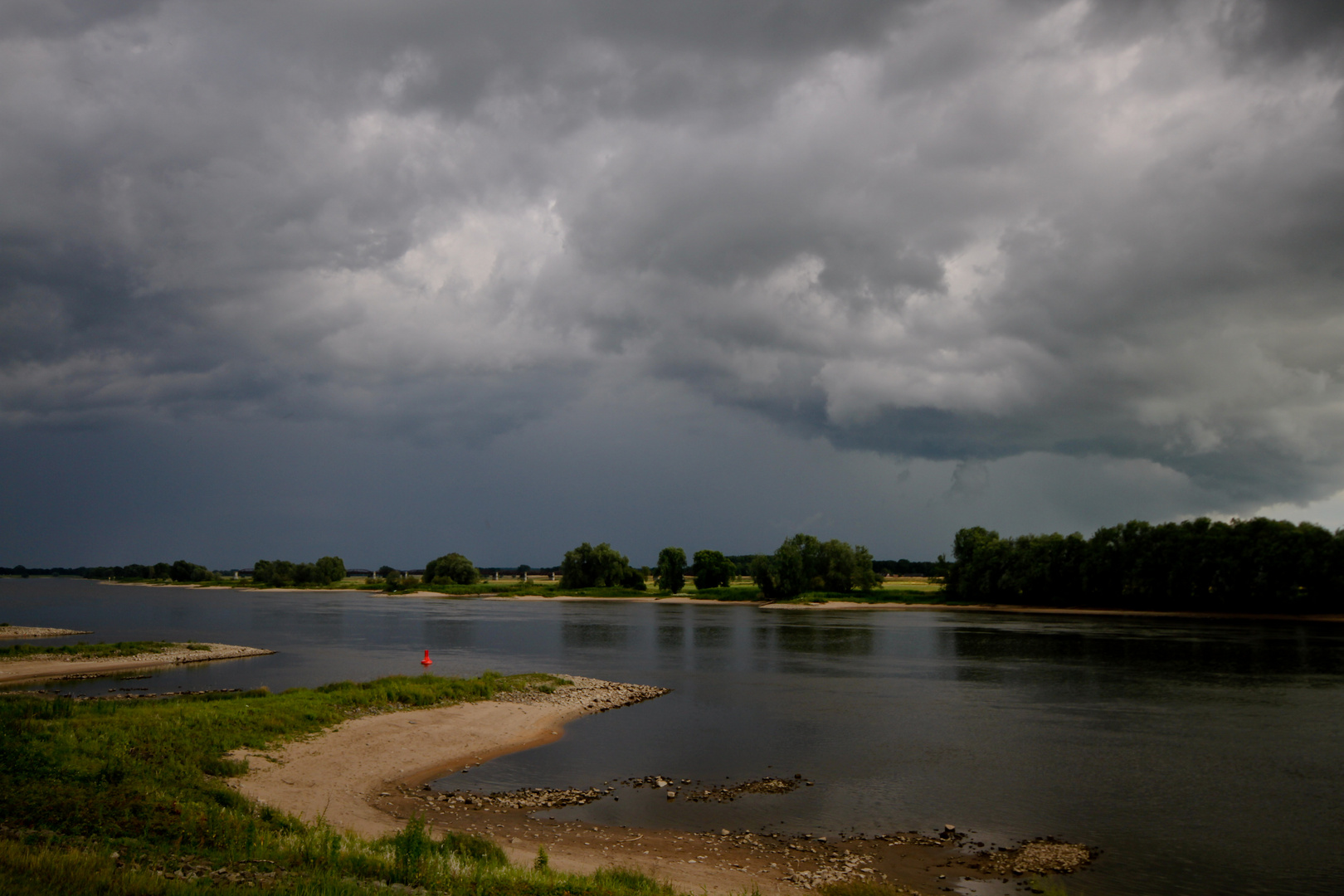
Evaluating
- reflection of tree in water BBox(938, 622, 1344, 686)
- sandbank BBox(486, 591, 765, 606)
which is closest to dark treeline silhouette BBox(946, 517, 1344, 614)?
reflection of tree in water BBox(938, 622, 1344, 686)

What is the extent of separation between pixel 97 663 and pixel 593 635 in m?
45.2

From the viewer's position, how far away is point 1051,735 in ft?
105

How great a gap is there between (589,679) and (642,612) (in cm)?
8252

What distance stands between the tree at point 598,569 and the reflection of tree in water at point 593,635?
78753mm

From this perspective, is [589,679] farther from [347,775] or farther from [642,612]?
[642,612]

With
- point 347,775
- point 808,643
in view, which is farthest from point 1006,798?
point 808,643

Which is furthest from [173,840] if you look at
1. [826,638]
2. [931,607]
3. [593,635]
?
[931,607]

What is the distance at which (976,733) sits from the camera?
108 feet

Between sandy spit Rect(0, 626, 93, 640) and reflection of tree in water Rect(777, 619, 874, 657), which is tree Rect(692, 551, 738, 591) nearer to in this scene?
reflection of tree in water Rect(777, 619, 874, 657)

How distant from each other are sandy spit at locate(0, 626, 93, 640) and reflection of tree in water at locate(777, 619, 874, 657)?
216 feet

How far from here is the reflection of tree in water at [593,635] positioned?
74312mm

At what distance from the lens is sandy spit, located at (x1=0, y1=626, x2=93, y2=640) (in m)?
66.8

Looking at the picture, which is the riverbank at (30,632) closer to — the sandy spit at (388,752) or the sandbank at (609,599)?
the sandy spit at (388,752)

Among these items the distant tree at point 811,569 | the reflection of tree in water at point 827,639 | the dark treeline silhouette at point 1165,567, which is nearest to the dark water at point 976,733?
the reflection of tree in water at point 827,639
